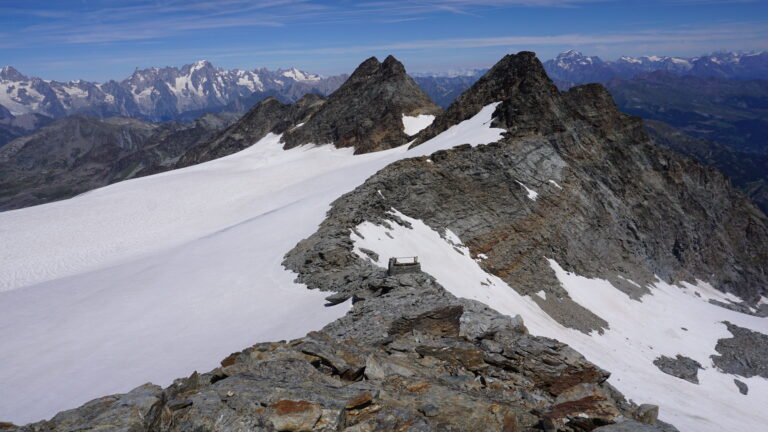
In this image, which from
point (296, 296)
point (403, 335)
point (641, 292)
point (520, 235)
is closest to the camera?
point (403, 335)

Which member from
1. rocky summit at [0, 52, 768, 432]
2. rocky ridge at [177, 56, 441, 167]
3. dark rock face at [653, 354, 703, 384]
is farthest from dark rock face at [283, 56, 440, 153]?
dark rock face at [653, 354, 703, 384]

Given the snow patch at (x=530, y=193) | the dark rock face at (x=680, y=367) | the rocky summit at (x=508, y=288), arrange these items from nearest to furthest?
the rocky summit at (x=508, y=288)
the dark rock face at (x=680, y=367)
the snow patch at (x=530, y=193)

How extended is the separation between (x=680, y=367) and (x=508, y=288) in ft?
53.0

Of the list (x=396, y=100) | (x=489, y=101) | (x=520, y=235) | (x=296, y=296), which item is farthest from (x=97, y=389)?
(x=396, y=100)

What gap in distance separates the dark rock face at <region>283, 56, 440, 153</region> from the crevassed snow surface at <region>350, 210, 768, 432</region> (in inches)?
1606

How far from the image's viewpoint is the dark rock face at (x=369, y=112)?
78.2m

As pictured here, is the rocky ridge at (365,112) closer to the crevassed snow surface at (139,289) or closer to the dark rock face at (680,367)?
the crevassed snow surface at (139,289)

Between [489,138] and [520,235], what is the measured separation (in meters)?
12.9

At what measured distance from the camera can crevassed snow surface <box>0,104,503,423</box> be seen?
16.3m

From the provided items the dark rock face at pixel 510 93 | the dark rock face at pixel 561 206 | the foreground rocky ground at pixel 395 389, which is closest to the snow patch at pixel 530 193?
the dark rock face at pixel 561 206

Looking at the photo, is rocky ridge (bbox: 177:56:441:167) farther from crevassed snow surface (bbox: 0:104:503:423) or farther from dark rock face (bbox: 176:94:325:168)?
crevassed snow surface (bbox: 0:104:503:423)

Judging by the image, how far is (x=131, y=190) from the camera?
54219 mm

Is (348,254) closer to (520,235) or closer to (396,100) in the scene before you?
(520,235)

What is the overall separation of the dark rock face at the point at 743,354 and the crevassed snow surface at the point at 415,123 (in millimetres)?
53564
